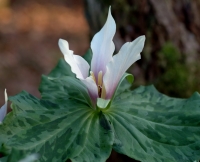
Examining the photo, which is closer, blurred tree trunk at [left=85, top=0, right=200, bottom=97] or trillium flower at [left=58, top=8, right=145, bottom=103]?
trillium flower at [left=58, top=8, right=145, bottom=103]

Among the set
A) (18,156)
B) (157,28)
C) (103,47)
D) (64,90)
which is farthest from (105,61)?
(157,28)

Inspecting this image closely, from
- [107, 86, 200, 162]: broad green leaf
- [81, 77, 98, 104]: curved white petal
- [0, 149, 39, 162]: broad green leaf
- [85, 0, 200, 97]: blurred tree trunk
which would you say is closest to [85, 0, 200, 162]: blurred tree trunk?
[85, 0, 200, 97]: blurred tree trunk

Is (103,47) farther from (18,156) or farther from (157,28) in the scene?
(157,28)

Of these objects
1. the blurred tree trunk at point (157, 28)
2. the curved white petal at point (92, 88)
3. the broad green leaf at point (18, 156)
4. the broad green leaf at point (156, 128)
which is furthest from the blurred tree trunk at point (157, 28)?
the broad green leaf at point (18, 156)

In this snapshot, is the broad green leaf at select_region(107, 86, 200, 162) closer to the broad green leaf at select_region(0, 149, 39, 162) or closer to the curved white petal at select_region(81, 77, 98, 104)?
the curved white petal at select_region(81, 77, 98, 104)

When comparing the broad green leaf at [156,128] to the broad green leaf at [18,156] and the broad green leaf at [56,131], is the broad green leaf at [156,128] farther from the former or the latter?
the broad green leaf at [18,156]

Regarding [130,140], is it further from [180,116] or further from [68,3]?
[68,3]
